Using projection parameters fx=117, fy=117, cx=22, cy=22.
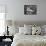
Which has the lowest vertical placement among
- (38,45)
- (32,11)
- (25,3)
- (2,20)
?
(38,45)

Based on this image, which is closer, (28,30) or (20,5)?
(28,30)

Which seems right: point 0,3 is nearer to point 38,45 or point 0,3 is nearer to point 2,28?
point 2,28

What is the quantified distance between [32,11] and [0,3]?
134 cm

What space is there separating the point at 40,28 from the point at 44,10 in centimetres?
80

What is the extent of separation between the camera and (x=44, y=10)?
4.79m

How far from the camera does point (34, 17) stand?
15.7 ft

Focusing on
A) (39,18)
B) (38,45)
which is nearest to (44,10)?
(39,18)

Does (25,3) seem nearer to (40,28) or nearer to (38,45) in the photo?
(40,28)

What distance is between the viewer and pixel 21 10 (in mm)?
4805

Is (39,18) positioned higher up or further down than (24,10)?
further down

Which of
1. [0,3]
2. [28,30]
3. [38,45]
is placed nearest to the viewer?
[38,45]

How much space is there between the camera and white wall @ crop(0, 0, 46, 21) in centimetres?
478

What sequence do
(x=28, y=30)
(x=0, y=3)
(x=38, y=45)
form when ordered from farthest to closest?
(x=0, y=3) → (x=28, y=30) → (x=38, y=45)

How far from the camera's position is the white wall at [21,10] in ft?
15.7
